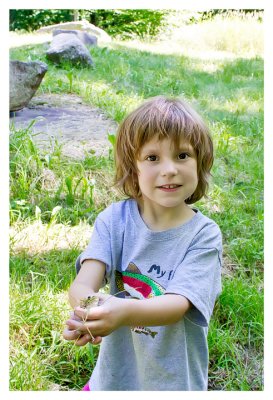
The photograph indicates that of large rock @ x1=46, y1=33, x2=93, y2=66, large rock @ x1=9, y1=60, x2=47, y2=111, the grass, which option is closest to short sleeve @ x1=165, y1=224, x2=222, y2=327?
the grass

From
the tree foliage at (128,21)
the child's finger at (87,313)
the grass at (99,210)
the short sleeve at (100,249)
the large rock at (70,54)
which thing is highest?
the tree foliage at (128,21)

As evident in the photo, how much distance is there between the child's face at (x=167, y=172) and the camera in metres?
1.52

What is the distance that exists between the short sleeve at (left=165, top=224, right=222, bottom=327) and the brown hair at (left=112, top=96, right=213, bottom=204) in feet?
0.70

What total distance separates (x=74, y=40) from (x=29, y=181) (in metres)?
3.33

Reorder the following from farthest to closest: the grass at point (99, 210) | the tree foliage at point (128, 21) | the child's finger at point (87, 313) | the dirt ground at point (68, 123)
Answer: the tree foliage at point (128, 21) < the dirt ground at point (68, 123) < the grass at point (99, 210) < the child's finger at point (87, 313)

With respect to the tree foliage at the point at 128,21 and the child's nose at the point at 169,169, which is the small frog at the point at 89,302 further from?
the tree foliage at the point at 128,21

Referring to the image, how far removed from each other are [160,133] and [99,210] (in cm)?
175

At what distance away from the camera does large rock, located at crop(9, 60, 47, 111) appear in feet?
13.7

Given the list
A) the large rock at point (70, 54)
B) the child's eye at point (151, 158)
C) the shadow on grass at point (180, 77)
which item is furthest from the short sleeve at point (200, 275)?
the large rock at point (70, 54)

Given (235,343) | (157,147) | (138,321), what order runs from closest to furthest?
(138,321)
(157,147)
(235,343)

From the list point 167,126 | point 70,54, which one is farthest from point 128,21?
point 167,126
